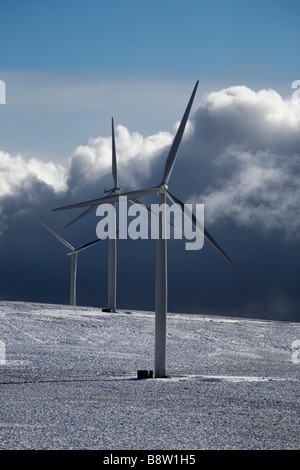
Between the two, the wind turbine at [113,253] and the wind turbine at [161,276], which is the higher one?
the wind turbine at [113,253]

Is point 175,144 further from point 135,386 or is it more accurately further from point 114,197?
point 135,386

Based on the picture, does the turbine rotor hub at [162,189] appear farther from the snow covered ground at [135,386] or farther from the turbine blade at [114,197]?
the snow covered ground at [135,386]

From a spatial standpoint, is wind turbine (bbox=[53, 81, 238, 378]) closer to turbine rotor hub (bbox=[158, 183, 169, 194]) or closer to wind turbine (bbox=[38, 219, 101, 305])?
turbine rotor hub (bbox=[158, 183, 169, 194])

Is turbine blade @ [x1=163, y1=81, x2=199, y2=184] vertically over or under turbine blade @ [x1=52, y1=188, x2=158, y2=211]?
over

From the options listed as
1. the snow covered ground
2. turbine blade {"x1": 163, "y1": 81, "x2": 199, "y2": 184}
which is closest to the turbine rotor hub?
turbine blade {"x1": 163, "y1": 81, "x2": 199, "y2": 184}

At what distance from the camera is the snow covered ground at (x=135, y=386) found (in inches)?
702

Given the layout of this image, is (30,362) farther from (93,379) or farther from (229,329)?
(229,329)

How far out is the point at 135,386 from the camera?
27.8 meters

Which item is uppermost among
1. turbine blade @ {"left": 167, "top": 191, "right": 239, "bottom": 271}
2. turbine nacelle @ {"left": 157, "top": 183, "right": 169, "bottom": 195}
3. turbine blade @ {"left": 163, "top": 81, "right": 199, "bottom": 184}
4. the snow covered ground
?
turbine blade @ {"left": 163, "top": 81, "right": 199, "bottom": 184}

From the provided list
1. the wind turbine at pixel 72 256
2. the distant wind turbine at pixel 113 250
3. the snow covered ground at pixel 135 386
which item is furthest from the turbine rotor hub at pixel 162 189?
the wind turbine at pixel 72 256

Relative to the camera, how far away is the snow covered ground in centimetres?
1783

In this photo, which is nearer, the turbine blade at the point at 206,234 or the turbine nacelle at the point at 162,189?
the turbine blade at the point at 206,234

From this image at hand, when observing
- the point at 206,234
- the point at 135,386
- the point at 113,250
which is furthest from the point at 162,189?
the point at 113,250
